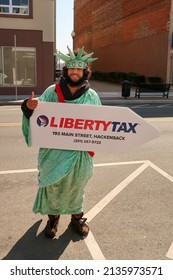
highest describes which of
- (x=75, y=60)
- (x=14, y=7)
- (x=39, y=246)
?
(x=14, y=7)

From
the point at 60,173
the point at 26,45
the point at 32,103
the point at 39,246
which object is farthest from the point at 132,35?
the point at 39,246

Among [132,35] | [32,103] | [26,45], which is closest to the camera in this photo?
[32,103]

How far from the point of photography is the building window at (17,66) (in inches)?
721

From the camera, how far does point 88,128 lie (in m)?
3.22

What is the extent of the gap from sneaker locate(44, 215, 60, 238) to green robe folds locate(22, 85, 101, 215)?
12 cm

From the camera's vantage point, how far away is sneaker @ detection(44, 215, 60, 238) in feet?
11.5

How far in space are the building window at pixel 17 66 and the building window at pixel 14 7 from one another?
199 cm

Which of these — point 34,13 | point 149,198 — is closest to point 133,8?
point 34,13

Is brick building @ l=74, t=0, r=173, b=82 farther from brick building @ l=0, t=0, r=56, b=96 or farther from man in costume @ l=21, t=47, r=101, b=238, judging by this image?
man in costume @ l=21, t=47, r=101, b=238

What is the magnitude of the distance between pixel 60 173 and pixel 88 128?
544mm

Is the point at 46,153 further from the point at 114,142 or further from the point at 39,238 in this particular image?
the point at 39,238

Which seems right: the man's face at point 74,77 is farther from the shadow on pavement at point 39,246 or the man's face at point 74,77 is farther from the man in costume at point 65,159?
the shadow on pavement at point 39,246

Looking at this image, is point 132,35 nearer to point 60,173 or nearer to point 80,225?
A: point 80,225

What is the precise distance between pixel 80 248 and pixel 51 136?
1237mm
